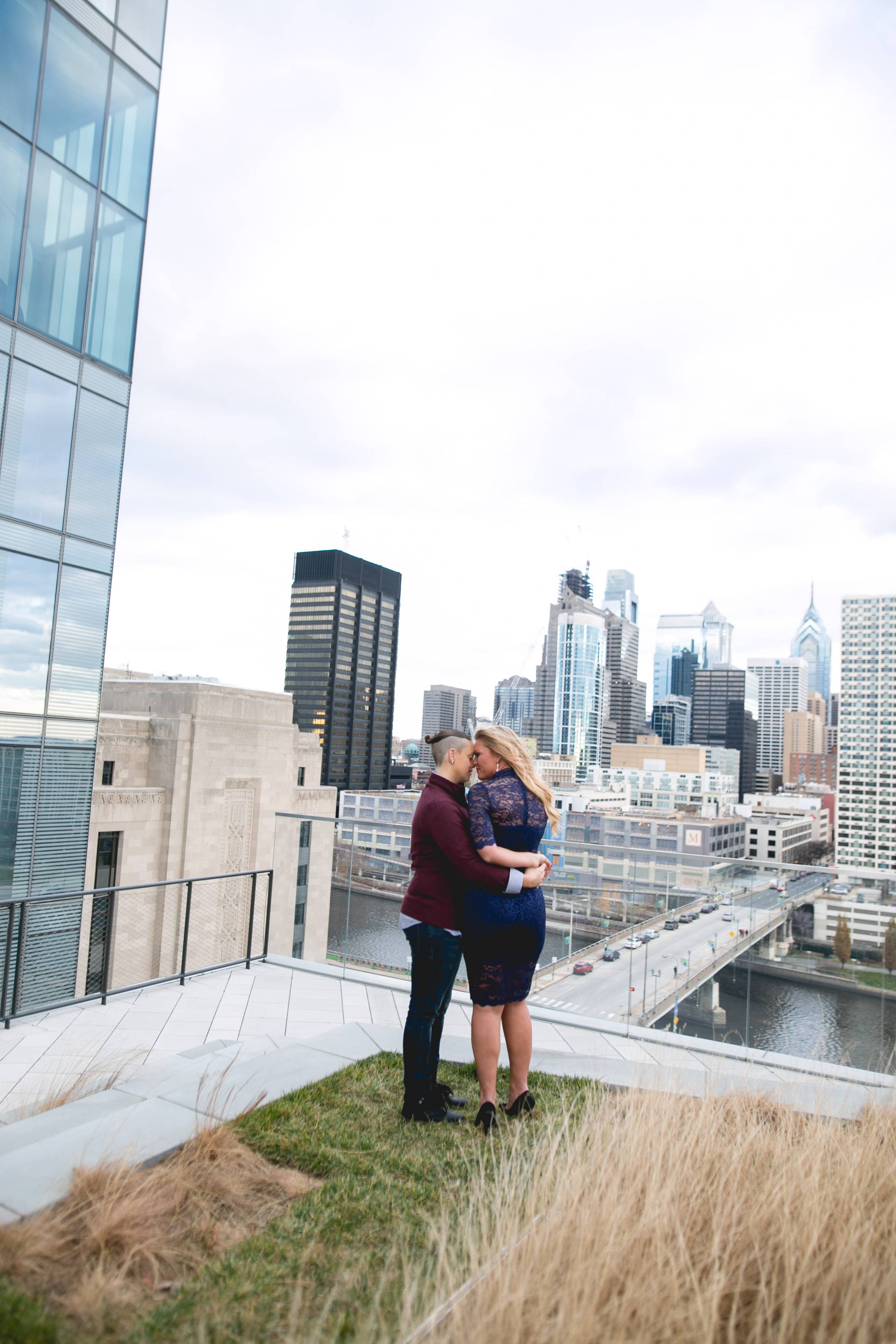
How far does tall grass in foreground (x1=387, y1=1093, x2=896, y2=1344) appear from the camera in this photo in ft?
4.57

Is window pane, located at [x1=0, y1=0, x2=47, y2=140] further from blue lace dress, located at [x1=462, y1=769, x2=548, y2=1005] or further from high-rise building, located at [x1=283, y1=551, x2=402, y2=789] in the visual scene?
high-rise building, located at [x1=283, y1=551, x2=402, y2=789]

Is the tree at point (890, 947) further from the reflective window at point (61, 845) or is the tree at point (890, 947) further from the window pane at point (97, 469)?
the window pane at point (97, 469)

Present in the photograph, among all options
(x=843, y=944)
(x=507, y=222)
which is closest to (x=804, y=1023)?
(x=843, y=944)

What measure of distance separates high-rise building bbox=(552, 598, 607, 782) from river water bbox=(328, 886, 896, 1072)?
172650 mm

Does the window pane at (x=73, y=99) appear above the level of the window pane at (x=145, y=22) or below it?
below

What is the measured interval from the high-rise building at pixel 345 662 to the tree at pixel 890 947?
4848 inches

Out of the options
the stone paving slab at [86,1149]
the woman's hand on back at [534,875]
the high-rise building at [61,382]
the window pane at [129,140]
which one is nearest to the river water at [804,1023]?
the woman's hand on back at [534,875]

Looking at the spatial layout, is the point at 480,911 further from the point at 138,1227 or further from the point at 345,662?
the point at 345,662

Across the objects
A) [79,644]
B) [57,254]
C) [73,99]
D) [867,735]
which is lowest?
[79,644]

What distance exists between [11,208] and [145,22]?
12.2 ft

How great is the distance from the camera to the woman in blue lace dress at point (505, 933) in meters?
2.75

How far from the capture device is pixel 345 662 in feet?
439

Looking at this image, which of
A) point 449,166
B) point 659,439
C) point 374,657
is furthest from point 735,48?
point 374,657

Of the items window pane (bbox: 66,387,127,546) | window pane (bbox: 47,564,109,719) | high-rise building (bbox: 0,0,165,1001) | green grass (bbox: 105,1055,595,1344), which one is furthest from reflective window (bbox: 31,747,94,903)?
green grass (bbox: 105,1055,595,1344)
